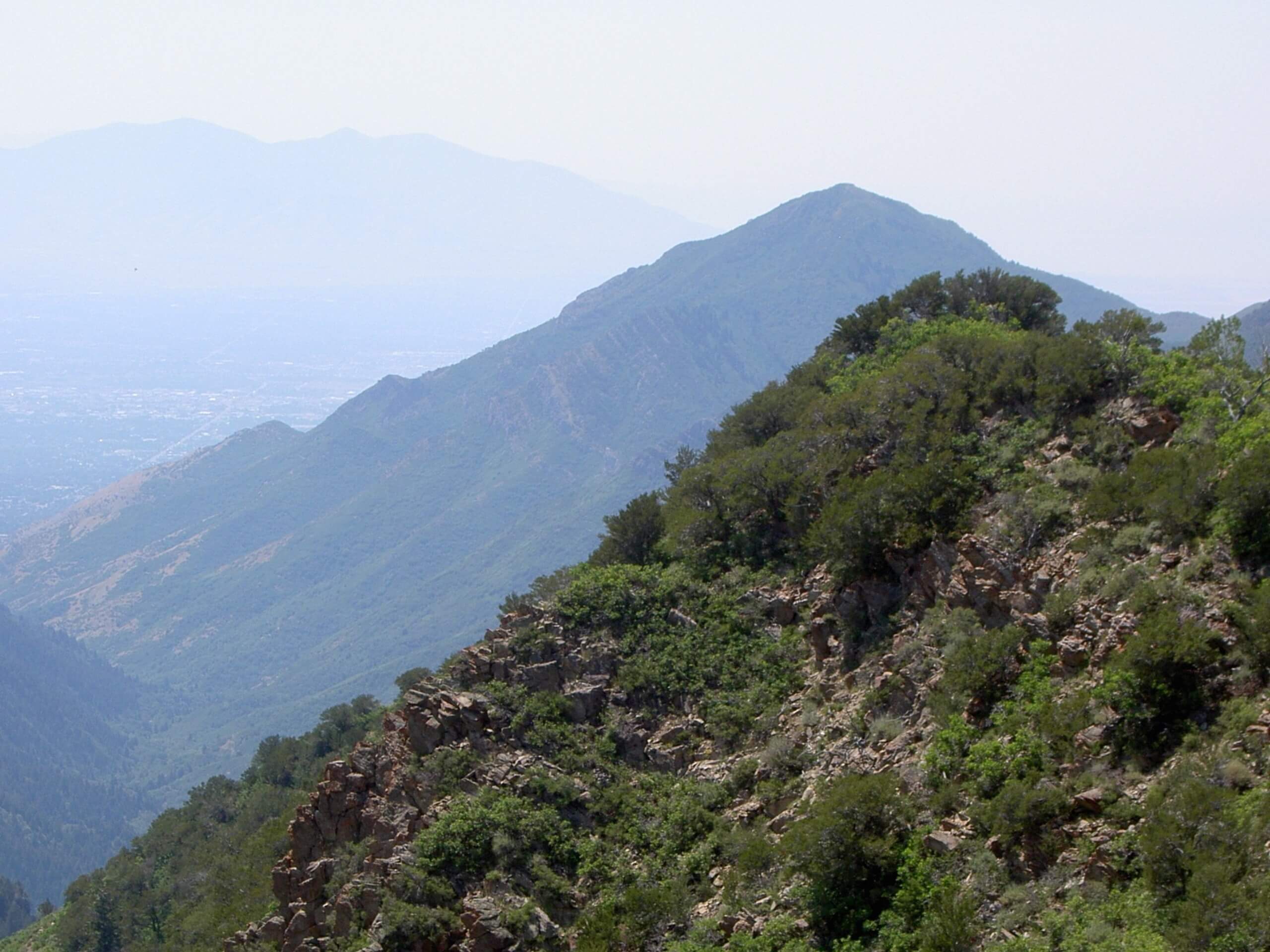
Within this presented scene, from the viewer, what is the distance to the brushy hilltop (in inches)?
598

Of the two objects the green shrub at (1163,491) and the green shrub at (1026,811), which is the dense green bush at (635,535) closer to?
the green shrub at (1163,491)

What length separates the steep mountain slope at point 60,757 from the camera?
412ft

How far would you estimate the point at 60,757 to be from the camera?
155250 millimetres

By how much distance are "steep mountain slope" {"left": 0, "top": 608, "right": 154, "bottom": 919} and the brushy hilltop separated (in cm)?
11117

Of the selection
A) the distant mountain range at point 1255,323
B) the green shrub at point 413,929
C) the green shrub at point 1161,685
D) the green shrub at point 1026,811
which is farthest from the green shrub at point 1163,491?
the distant mountain range at point 1255,323

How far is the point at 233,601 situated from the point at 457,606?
1881 inches

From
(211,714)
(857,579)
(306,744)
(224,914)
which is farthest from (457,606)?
(857,579)

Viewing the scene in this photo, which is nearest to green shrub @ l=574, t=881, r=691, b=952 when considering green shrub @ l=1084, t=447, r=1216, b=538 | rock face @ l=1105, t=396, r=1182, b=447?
green shrub @ l=1084, t=447, r=1216, b=538

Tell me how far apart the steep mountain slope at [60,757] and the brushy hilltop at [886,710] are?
11117cm

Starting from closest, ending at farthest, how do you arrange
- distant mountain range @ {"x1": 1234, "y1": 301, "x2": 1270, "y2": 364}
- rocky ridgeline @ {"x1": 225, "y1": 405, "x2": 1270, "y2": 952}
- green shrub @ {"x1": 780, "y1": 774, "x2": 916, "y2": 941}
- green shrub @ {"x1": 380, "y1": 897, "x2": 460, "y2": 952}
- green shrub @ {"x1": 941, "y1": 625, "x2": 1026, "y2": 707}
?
green shrub @ {"x1": 780, "y1": 774, "x2": 916, "y2": 941} → green shrub @ {"x1": 941, "y1": 625, "x2": 1026, "y2": 707} → rocky ridgeline @ {"x1": 225, "y1": 405, "x2": 1270, "y2": 952} → green shrub @ {"x1": 380, "y1": 897, "x2": 460, "y2": 952} → distant mountain range @ {"x1": 1234, "y1": 301, "x2": 1270, "y2": 364}

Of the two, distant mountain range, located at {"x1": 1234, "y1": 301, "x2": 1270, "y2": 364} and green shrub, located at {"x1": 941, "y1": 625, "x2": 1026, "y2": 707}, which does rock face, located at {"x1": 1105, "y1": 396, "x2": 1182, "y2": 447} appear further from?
distant mountain range, located at {"x1": 1234, "y1": 301, "x2": 1270, "y2": 364}

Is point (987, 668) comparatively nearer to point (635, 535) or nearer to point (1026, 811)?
point (1026, 811)

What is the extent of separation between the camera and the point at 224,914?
31641mm

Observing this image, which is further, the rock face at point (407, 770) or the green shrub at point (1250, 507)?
the rock face at point (407, 770)
